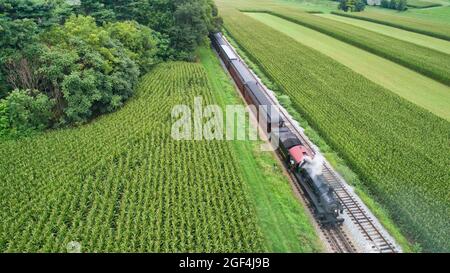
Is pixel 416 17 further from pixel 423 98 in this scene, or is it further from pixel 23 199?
pixel 23 199

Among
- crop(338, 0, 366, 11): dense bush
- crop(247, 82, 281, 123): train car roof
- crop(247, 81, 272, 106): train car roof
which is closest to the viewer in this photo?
crop(247, 82, 281, 123): train car roof

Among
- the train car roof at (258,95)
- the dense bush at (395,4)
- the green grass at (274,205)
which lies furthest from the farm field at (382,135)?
the dense bush at (395,4)

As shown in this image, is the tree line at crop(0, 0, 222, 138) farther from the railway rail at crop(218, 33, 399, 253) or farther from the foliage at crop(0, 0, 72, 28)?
the railway rail at crop(218, 33, 399, 253)

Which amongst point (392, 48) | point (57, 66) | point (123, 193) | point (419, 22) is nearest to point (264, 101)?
point (123, 193)

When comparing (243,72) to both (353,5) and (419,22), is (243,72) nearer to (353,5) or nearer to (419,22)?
(419,22)

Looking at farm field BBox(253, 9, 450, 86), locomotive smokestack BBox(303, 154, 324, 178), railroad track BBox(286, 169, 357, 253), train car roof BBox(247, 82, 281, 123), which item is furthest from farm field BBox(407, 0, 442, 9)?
railroad track BBox(286, 169, 357, 253)

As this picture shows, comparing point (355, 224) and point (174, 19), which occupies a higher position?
point (174, 19)
